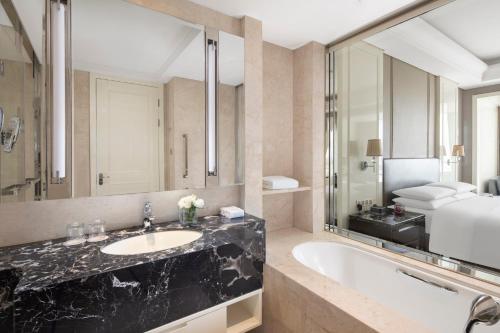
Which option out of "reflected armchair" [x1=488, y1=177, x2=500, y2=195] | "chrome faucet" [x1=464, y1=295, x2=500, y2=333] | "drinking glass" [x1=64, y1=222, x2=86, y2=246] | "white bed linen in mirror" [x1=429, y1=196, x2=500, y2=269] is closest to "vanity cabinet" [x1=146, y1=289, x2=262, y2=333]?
"drinking glass" [x1=64, y1=222, x2=86, y2=246]

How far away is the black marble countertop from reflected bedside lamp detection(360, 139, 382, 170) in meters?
1.33

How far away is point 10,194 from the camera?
1.32 meters

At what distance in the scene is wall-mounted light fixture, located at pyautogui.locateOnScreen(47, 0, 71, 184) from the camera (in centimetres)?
137

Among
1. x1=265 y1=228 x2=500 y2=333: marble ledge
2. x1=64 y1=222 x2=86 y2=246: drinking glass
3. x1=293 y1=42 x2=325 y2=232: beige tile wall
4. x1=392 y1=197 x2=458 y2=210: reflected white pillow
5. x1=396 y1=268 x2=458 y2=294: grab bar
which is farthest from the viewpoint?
x1=293 y1=42 x2=325 y2=232: beige tile wall

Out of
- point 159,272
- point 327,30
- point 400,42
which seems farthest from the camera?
point 327,30

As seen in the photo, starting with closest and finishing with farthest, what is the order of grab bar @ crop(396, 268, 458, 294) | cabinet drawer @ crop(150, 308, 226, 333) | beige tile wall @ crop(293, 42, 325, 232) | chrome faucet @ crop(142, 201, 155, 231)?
cabinet drawer @ crop(150, 308, 226, 333) < grab bar @ crop(396, 268, 458, 294) < chrome faucet @ crop(142, 201, 155, 231) < beige tile wall @ crop(293, 42, 325, 232)

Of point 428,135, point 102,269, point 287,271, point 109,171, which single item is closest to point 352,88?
point 428,135

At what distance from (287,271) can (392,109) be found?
1537 millimetres

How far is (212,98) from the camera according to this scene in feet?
6.29

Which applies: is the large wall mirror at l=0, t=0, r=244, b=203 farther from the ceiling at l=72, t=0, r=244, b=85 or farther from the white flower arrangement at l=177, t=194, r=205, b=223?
the white flower arrangement at l=177, t=194, r=205, b=223

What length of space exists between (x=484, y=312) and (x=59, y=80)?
2.21 metres

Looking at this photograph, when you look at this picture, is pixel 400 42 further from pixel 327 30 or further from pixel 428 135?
pixel 428 135

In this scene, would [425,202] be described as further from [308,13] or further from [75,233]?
[75,233]

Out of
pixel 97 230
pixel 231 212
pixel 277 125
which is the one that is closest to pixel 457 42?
pixel 277 125
